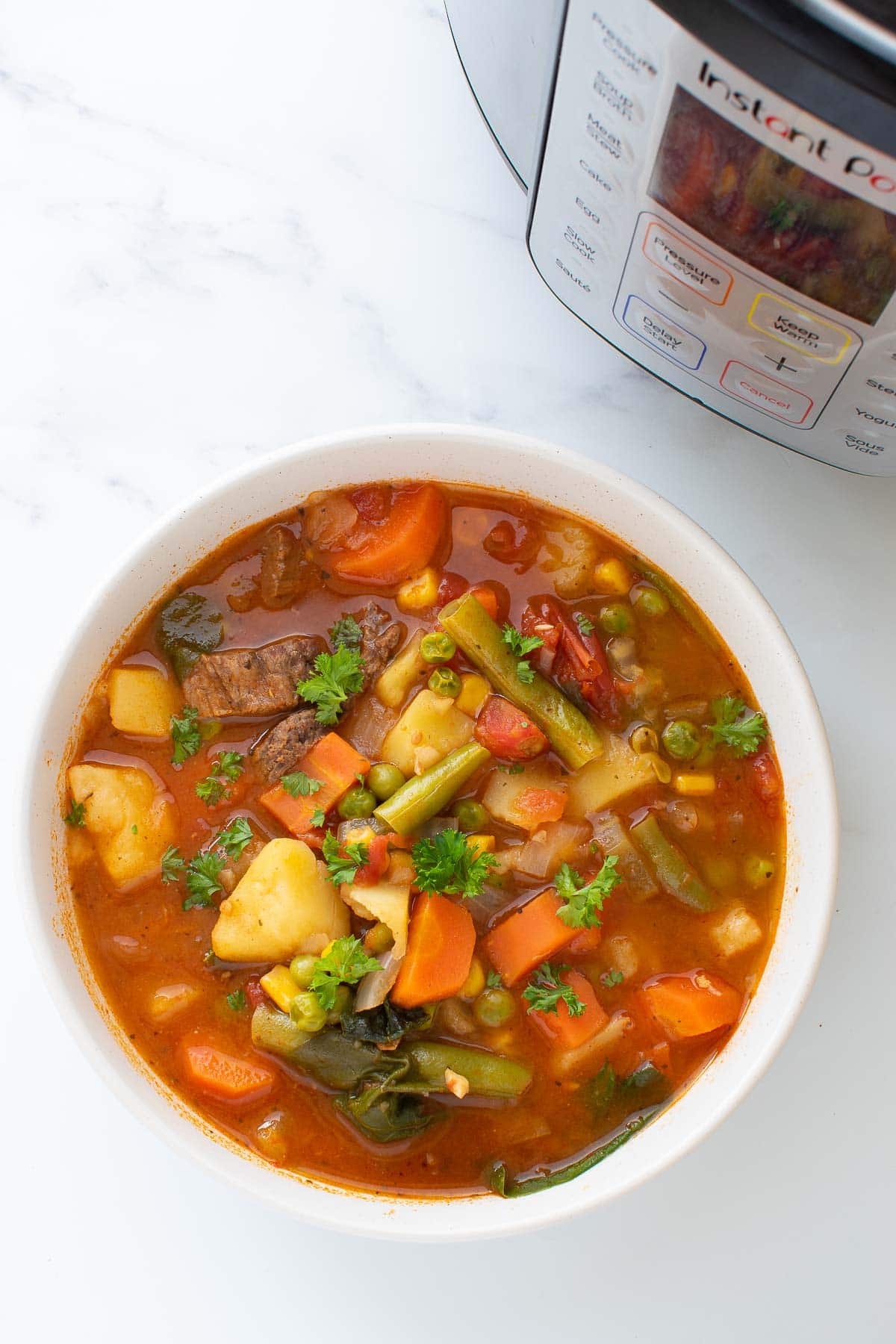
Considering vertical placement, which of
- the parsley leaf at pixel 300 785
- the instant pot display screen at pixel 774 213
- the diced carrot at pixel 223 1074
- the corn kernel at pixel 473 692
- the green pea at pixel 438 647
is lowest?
the diced carrot at pixel 223 1074

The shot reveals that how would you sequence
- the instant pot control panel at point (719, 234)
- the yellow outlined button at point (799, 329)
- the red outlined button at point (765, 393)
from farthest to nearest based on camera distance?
the red outlined button at point (765, 393) → the yellow outlined button at point (799, 329) → the instant pot control panel at point (719, 234)

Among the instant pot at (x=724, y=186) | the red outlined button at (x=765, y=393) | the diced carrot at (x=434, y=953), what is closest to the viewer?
the instant pot at (x=724, y=186)

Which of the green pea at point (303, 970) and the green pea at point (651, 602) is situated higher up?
the green pea at point (651, 602)

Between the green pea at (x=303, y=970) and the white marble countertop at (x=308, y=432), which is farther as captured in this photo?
the white marble countertop at (x=308, y=432)

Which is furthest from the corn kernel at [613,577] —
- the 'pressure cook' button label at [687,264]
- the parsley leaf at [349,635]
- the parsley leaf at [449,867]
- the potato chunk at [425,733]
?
the 'pressure cook' button label at [687,264]

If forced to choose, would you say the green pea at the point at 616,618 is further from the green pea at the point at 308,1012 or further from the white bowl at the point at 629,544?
the green pea at the point at 308,1012

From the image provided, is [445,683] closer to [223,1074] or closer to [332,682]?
[332,682]

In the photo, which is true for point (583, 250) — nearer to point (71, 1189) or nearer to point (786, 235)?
point (786, 235)

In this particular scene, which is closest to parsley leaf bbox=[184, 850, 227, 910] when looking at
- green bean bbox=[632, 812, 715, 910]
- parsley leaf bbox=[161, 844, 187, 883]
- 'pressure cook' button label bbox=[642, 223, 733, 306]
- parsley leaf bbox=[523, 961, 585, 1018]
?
parsley leaf bbox=[161, 844, 187, 883]
